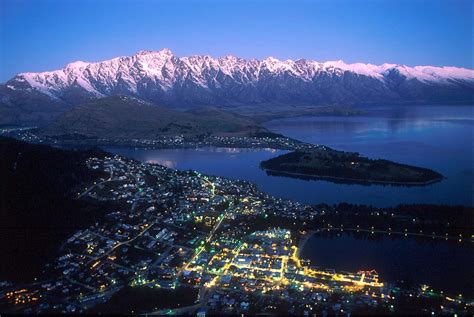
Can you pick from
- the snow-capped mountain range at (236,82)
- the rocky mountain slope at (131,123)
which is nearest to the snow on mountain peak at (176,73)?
the snow-capped mountain range at (236,82)

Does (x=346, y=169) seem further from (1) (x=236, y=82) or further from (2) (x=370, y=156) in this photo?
(1) (x=236, y=82)

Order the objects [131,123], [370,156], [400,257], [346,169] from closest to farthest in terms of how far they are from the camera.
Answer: [400,257], [346,169], [370,156], [131,123]

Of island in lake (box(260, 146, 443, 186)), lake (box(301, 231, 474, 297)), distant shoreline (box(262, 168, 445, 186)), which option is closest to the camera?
lake (box(301, 231, 474, 297))

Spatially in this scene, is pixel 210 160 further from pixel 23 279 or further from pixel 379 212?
pixel 23 279

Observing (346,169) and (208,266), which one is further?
(346,169)

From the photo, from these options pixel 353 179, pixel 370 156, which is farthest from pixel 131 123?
pixel 353 179

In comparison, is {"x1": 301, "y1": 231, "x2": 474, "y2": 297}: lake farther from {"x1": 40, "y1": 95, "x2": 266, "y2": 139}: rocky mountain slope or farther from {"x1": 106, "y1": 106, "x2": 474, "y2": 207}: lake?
{"x1": 40, "y1": 95, "x2": 266, "y2": 139}: rocky mountain slope

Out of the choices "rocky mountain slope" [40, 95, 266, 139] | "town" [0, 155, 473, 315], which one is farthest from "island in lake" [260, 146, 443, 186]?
"rocky mountain slope" [40, 95, 266, 139]

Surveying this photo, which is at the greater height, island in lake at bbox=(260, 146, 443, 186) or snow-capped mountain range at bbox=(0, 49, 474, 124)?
snow-capped mountain range at bbox=(0, 49, 474, 124)

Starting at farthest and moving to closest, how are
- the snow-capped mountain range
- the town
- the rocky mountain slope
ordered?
1. the snow-capped mountain range
2. the rocky mountain slope
3. the town
